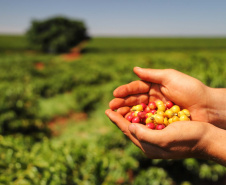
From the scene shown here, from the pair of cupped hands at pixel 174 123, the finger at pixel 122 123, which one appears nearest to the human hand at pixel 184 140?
the pair of cupped hands at pixel 174 123

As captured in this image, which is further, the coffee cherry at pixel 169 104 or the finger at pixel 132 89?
the coffee cherry at pixel 169 104

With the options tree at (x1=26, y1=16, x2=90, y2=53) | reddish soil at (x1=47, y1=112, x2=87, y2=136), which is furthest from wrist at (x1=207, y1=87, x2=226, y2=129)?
tree at (x1=26, y1=16, x2=90, y2=53)

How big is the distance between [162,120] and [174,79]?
65cm

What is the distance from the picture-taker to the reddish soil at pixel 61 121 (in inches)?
248

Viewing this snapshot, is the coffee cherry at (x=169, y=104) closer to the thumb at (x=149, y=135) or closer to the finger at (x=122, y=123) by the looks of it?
the finger at (x=122, y=123)

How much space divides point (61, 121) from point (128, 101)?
4744 mm

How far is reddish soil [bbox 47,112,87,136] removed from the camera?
20.7ft

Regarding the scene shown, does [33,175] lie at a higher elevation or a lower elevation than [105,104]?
higher

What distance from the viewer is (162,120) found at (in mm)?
2213

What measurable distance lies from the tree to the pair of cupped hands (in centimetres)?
3444

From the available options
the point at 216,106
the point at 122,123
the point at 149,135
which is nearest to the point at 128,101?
the point at 122,123

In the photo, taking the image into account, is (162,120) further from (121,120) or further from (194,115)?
(194,115)

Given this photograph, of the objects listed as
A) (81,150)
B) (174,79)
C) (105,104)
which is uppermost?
(174,79)

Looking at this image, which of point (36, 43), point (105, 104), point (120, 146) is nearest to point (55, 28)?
point (36, 43)
